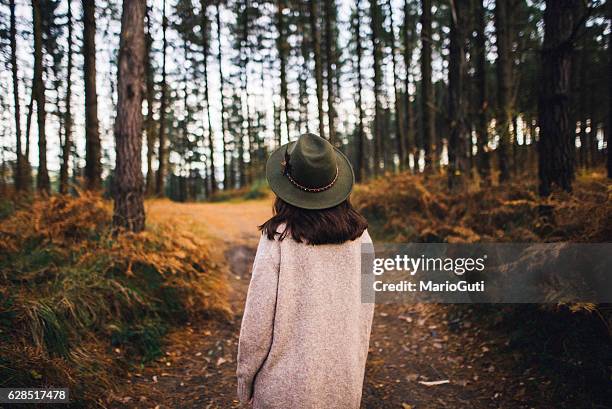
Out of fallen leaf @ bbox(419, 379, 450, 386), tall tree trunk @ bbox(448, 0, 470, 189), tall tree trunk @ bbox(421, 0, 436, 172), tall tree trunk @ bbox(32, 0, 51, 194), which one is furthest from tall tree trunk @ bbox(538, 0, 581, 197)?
tall tree trunk @ bbox(32, 0, 51, 194)

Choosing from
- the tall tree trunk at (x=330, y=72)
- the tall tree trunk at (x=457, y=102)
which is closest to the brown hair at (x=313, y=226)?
the tall tree trunk at (x=457, y=102)

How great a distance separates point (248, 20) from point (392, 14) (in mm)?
8787

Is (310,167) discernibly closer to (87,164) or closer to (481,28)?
(87,164)

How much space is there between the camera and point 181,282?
5.26 m

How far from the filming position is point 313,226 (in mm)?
1929

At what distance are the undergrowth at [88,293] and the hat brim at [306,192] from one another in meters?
2.84

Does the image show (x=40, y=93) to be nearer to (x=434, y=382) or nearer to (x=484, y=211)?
(x=484, y=211)

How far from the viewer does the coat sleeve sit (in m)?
1.83

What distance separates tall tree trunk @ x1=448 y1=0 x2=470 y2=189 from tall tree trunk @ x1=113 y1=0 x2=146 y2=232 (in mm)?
6111

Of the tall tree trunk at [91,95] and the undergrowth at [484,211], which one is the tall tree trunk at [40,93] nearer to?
the tall tree trunk at [91,95]


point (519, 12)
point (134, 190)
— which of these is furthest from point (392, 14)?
point (134, 190)

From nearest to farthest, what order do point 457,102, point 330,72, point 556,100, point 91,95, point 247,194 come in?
point 556,100 < point 457,102 < point 91,95 < point 330,72 < point 247,194

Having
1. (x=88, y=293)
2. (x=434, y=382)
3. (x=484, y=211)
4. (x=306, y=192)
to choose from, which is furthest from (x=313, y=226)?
(x=484, y=211)

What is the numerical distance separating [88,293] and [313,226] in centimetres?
367
